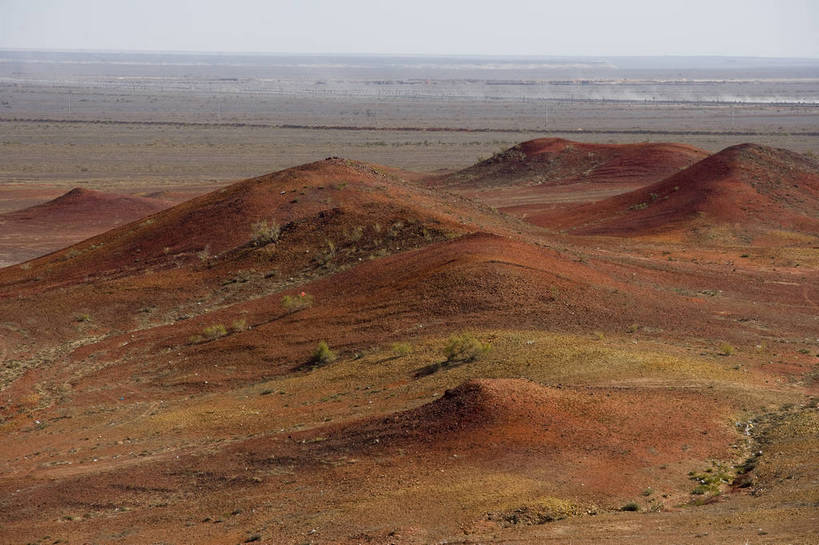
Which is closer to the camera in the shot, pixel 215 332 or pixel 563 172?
pixel 215 332

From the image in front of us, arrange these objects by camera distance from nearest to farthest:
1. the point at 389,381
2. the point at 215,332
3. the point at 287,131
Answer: the point at 389,381, the point at 215,332, the point at 287,131

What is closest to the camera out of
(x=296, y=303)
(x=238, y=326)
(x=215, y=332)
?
(x=215, y=332)

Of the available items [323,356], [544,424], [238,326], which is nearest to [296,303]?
[238,326]

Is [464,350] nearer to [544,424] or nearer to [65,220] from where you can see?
[544,424]

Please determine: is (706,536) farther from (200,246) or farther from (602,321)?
(200,246)

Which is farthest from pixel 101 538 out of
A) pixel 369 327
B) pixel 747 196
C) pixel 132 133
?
pixel 132 133

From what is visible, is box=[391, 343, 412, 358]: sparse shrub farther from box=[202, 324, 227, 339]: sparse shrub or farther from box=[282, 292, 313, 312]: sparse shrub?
box=[202, 324, 227, 339]: sparse shrub
